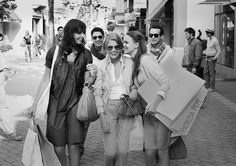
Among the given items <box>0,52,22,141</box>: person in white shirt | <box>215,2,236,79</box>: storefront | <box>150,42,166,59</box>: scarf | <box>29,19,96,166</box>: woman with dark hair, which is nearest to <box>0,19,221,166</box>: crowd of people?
<box>29,19,96,166</box>: woman with dark hair

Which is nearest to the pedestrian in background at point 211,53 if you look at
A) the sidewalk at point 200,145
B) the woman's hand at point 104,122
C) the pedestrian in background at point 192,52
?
the pedestrian in background at point 192,52

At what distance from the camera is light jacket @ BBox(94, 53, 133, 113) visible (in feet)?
15.8

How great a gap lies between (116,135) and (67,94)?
62cm

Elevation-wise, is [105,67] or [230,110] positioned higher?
[105,67]

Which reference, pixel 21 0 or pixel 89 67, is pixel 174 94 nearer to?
pixel 89 67

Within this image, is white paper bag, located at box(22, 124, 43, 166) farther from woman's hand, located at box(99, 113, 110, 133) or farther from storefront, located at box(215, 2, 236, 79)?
storefront, located at box(215, 2, 236, 79)

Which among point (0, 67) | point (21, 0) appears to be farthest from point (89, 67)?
point (21, 0)

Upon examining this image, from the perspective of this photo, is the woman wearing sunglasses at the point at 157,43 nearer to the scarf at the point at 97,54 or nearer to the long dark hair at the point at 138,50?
the long dark hair at the point at 138,50

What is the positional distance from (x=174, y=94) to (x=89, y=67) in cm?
85

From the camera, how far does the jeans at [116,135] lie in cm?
480

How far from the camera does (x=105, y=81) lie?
4875mm

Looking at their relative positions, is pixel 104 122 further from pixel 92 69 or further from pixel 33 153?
pixel 33 153

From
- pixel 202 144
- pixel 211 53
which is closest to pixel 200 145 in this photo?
pixel 202 144

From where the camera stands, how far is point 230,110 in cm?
1162
